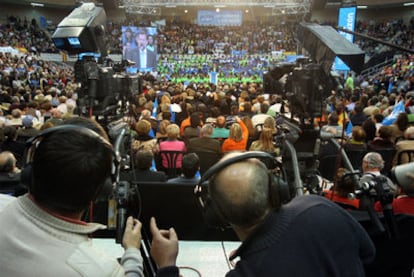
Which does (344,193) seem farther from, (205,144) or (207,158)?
(205,144)

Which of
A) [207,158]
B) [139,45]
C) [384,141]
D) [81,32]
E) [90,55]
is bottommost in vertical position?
[207,158]

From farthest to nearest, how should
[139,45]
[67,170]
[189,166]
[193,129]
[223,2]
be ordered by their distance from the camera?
[223,2], [139,45], [193,129], [189,166], [67,170]

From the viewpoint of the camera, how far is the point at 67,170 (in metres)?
1.05

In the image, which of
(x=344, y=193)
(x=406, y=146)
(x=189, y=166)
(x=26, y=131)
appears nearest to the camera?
(x=344, y=193)

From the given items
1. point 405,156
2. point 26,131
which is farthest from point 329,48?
point 26,131

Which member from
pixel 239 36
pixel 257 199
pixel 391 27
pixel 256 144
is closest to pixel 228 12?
pixel 239 36

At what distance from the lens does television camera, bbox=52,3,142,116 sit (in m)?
2.60

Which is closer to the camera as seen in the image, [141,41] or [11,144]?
[11,144]

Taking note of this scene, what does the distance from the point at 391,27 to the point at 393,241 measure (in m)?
26.1

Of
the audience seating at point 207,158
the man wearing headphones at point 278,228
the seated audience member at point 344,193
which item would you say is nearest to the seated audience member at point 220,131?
the audience seating at point 207,158

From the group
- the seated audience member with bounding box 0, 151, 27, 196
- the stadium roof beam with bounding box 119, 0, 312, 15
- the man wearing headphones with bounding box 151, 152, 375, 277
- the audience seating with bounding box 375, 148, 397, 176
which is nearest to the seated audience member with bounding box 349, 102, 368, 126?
the audience seating with bounding box 375, 148, 397, 176

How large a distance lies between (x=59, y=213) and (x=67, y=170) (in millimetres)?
125

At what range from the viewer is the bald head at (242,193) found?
1148 mm

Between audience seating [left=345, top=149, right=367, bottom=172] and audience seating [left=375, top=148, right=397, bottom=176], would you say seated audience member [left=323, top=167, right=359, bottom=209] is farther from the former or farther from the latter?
audience seating [left=375, top=148, right=397, bottom=176]
